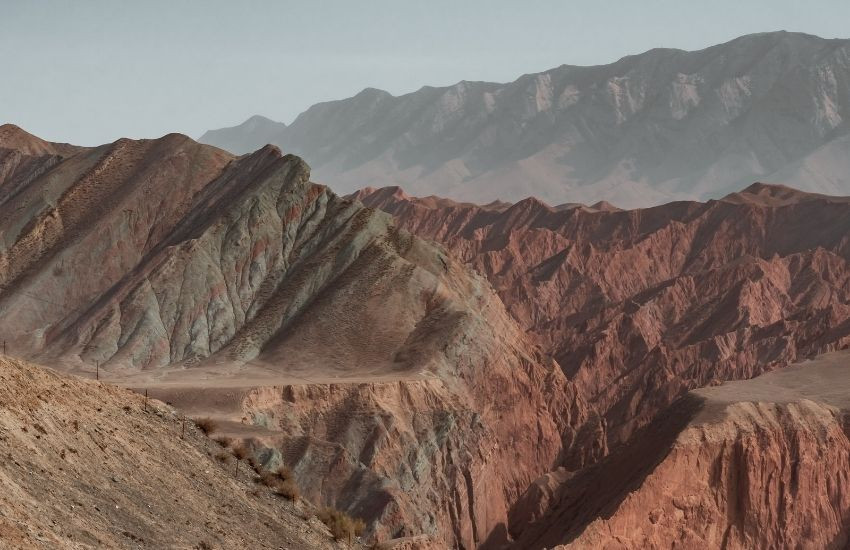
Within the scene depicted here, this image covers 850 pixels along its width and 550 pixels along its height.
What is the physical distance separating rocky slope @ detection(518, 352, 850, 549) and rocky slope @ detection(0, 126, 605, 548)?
787 cm

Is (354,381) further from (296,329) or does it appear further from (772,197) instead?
(772,197)

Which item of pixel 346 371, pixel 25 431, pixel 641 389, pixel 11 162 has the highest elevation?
pixel 11 162

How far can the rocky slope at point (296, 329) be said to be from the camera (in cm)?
7019

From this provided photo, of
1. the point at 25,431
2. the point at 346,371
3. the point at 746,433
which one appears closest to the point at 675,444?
the point at 746,433

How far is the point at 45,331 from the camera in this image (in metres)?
93.7

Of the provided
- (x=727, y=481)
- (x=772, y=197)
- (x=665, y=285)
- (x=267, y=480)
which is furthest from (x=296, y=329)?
(x=772, y=197)

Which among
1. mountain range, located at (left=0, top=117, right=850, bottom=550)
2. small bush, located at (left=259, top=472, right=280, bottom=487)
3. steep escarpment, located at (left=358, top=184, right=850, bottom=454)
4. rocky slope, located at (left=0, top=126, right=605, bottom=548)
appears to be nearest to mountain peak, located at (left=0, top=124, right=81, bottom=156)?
mountain range, located at (left=0, top=117, right=850, bottom=550)

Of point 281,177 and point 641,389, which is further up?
point 281,177

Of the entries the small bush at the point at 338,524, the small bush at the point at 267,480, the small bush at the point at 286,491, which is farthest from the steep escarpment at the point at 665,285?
the small bush at the point at 286,491

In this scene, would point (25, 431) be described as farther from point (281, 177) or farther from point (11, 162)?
point (11, 162)

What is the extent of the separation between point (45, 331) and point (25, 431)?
231ft

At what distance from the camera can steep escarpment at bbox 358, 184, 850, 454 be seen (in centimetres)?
12081

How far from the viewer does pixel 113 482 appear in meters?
26.5

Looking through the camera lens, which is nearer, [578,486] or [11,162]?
[578,486]
